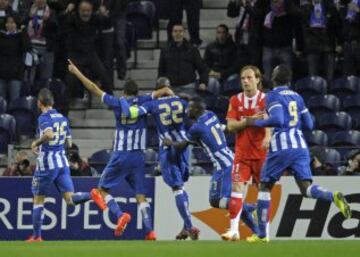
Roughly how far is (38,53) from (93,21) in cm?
134

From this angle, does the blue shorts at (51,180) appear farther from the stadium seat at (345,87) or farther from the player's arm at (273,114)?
the stadium seat at (345,87)

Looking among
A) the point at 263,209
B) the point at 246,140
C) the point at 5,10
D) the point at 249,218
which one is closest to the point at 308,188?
the point at 263,209

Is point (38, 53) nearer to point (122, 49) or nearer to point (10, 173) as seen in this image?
point (122, 49)

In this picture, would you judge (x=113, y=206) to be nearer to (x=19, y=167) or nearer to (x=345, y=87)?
(x=19, y=167)

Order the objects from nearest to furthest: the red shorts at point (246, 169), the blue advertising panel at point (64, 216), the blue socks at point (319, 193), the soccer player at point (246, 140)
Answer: the blue socks at point (319, 193) → the soccer player at point (246, 140) → the red shorts at point (246, 169) → the blue advertising panel at point (64, 216)

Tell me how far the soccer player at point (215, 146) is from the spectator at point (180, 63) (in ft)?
15.3

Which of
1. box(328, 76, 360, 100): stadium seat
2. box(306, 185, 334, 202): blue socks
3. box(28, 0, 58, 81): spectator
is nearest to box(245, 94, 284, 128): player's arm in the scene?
box(306, 185, 334, 202): blue socks

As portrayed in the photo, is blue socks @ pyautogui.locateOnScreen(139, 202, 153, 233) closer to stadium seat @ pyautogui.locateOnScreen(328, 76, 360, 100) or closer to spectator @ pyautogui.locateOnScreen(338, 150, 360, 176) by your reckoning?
spectator @ pyautogui.locateOnScreen(338, 150, 360, 176)

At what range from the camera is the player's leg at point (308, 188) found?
16.7m

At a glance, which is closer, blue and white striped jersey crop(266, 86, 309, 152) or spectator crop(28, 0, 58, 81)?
blue and white striped jersey crop(266, 86, 309, 152)

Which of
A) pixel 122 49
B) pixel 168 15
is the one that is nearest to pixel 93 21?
pixel 122 49

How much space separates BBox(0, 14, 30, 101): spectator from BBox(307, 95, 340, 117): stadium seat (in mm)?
4726

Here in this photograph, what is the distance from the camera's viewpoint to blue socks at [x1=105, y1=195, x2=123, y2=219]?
19.5 metres
